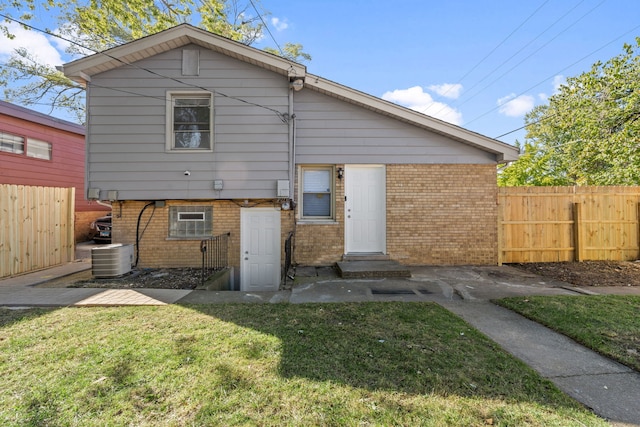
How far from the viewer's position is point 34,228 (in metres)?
7.10

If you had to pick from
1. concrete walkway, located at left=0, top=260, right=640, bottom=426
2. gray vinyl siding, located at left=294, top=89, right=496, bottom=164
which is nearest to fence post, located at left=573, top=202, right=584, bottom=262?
concrete walkway, located at left=0, top=260, right=640, bottom=426

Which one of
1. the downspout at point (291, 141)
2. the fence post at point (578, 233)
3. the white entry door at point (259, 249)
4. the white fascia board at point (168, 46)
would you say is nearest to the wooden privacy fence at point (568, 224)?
the fence post at point (578, 233)

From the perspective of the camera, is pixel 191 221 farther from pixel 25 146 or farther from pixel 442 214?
pixel 25 146

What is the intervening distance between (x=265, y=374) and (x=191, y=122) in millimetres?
6547

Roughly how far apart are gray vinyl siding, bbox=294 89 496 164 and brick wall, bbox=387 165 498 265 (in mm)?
369

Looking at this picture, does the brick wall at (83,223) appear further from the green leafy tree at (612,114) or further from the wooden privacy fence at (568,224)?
the green leafy tree at (612,114)

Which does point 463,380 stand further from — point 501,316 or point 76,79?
point 76,79

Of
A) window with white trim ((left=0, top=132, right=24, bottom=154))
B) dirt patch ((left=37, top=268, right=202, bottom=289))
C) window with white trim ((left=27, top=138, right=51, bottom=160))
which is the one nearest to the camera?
dirt patch ((left=37, top=268, right=202, bottom=289))

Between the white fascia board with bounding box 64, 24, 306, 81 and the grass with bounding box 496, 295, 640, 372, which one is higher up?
the white fascia board with bounding box 64, 24, 306, 81

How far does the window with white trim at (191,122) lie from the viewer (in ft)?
23.4

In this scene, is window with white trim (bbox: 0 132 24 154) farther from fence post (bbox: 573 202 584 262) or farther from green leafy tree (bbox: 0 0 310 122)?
fence post (bbox: 573 202 584 262)

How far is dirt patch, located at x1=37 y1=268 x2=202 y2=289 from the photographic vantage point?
573cm

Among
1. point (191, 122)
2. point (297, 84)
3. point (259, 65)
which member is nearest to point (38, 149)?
point (191, 122)

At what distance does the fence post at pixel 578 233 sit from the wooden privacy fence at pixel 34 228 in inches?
545
